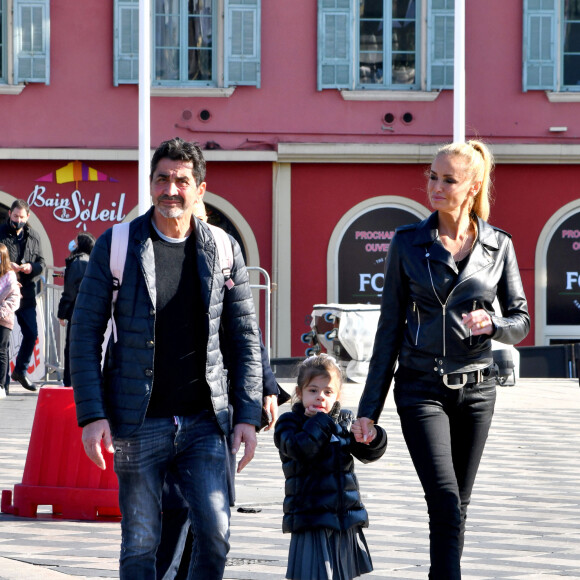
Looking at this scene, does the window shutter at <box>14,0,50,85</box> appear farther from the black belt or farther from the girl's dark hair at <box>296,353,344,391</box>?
the black belt

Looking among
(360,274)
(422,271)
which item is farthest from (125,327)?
(360,274)

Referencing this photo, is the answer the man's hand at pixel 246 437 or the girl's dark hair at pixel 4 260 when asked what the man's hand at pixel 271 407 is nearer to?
the man's hand at pixel 246 437

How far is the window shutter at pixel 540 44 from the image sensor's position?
23.9m

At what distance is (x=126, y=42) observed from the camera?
23.5 meters

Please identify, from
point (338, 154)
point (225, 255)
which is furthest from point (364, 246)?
point (225, 255)

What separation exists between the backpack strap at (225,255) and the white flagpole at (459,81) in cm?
1343

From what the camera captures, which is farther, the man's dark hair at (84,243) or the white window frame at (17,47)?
the white window frame at (17,47)

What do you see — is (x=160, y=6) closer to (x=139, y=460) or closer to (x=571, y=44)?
(x=571, y=44)

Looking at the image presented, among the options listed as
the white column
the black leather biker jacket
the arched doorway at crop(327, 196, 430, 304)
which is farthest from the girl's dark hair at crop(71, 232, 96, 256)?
the black leather biker jacket

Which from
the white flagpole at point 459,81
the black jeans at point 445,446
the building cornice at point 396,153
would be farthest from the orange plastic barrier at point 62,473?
the building cornice at point 396,153

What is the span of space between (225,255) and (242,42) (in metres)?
19.2

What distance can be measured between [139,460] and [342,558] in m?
1.10

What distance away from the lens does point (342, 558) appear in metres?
5.34

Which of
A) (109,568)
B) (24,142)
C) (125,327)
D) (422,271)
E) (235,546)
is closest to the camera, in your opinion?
(125,327)
